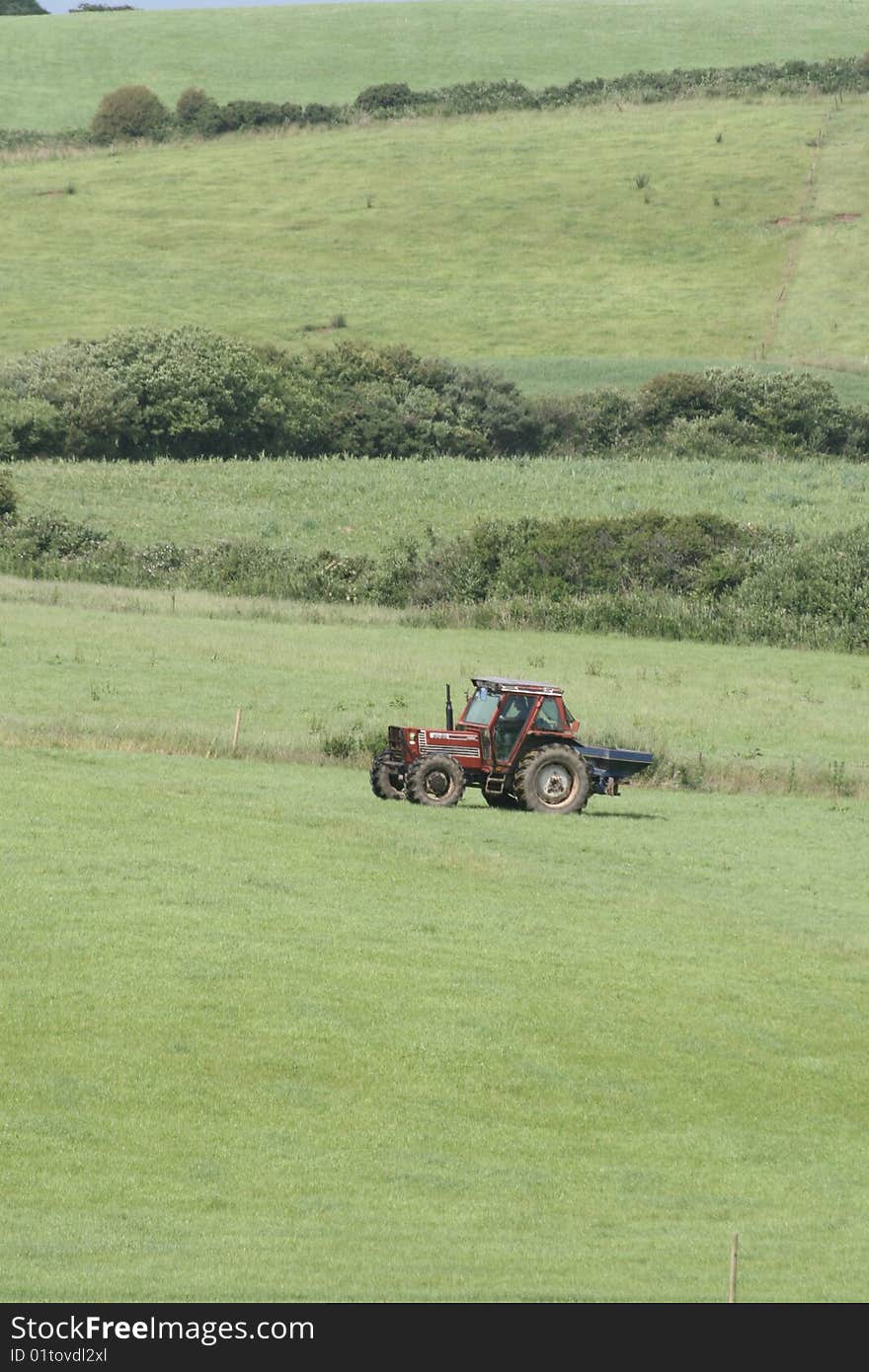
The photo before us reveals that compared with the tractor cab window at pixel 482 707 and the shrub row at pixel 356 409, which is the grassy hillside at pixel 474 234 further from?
the tractor cab window at pixel 482 707

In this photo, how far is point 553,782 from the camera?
33.9 m

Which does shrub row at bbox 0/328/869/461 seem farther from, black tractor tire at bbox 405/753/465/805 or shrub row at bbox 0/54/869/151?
black tractor tire at bbox 405/753/465/805

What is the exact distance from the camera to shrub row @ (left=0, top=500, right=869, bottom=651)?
194 feet

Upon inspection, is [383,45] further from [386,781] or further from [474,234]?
[386,781]

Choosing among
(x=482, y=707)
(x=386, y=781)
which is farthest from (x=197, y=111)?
(x=386, y=781)

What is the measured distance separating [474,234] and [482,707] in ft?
314

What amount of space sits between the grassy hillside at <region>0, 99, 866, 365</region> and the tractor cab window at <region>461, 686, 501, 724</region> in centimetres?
7519

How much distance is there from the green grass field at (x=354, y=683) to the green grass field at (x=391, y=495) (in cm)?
1323

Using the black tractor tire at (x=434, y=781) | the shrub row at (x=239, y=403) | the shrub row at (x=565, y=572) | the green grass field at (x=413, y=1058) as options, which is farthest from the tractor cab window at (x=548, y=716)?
the shrub row at (x=239, y=403)

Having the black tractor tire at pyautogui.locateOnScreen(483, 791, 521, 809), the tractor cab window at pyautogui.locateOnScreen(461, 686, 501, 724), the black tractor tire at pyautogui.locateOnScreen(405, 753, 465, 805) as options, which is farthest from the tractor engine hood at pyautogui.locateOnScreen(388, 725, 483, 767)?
the black tractor tire at pyautogui.locateOnScreen(483, 791, 521, 809)

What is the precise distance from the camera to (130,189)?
13338cm

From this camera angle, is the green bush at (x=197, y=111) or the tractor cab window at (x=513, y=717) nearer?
the tractor cab window at (x=513, y=717)

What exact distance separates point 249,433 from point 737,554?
3413 cm

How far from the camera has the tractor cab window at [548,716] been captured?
33156 mm
